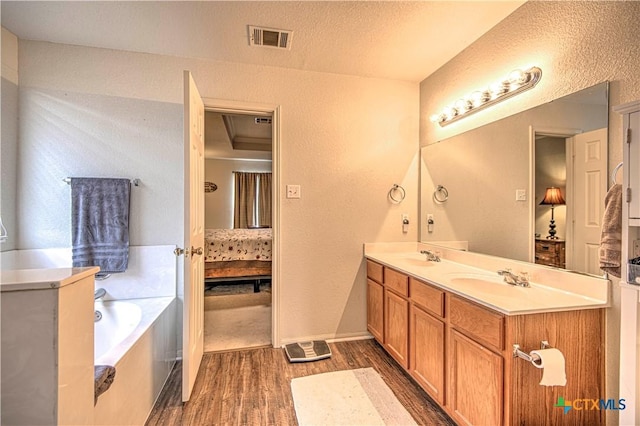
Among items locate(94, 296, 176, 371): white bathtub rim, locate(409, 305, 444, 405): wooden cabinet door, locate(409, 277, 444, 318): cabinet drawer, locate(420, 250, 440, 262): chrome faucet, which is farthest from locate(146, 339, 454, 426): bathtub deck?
locate(420, 250, 440, 262): chrome faucet

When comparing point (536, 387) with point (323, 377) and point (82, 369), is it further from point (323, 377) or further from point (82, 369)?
point (82, 369)

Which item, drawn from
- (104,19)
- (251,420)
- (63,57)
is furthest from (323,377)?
(63,57)

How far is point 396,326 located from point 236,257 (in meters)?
2.47

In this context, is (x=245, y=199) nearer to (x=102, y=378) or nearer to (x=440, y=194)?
(x=440, y=194)

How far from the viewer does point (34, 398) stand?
0.72 m

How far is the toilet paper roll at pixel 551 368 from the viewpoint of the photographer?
109 centimetres

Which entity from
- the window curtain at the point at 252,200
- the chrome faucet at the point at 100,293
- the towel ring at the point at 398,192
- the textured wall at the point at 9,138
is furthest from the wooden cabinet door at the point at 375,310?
the window curtain at the point at 252,200

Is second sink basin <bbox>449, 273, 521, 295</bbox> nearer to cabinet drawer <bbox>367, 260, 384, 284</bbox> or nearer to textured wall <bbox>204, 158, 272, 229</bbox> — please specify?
cabinet drawer <bbox>367, 260, 384, 284</bbox>

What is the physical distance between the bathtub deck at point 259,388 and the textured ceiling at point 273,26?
2456 millimetres

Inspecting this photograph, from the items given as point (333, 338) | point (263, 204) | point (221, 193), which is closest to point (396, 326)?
point (333, 338)

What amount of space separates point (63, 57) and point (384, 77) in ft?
8.53

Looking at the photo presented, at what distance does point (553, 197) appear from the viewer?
159 cm

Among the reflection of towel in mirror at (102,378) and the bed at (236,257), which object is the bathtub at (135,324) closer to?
the reflection of towel in mirror at (102,378)

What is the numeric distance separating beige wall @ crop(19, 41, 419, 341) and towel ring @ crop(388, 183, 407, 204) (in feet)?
0.16
